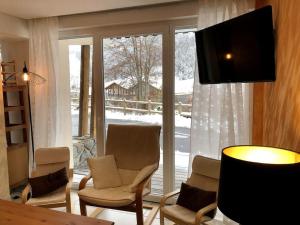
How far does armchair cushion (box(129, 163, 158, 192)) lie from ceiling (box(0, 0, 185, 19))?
188 cm

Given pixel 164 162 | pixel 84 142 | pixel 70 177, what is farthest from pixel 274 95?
pixel 84 142

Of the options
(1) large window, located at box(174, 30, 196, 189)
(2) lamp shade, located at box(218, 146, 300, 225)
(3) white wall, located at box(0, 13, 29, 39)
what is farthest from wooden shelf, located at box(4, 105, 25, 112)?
(2) lamp shade, located at box(218, 146, 300, 225)

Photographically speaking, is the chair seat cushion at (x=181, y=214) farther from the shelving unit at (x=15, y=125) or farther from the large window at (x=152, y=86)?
the shelving unit at (x=15, y=125)

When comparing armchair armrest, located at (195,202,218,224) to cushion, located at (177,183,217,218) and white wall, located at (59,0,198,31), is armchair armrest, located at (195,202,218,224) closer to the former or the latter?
cushion, located at (177,183,217,218)

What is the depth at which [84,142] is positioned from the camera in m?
4.18

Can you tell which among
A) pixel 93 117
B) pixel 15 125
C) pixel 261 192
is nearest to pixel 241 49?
pixel 261 192

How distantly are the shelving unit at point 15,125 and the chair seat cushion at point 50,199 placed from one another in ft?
4.10

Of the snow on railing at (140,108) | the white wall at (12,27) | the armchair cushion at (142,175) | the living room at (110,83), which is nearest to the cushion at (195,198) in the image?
the armchair cushion at (142,175)

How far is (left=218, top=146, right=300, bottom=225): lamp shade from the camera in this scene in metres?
1.15

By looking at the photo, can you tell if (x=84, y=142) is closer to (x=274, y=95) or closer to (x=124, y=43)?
(x=124, y=43)

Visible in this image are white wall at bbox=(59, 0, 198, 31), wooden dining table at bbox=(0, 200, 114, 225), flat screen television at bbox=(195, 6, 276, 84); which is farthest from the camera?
white wall at bbox=(59, 0, 198, 31)

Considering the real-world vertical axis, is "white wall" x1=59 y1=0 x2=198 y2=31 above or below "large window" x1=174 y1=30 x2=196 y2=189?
above

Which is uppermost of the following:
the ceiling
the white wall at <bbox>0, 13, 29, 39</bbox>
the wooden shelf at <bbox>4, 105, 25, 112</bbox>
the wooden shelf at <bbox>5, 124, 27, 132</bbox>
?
the ceiling

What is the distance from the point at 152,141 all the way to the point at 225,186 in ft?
5.76
